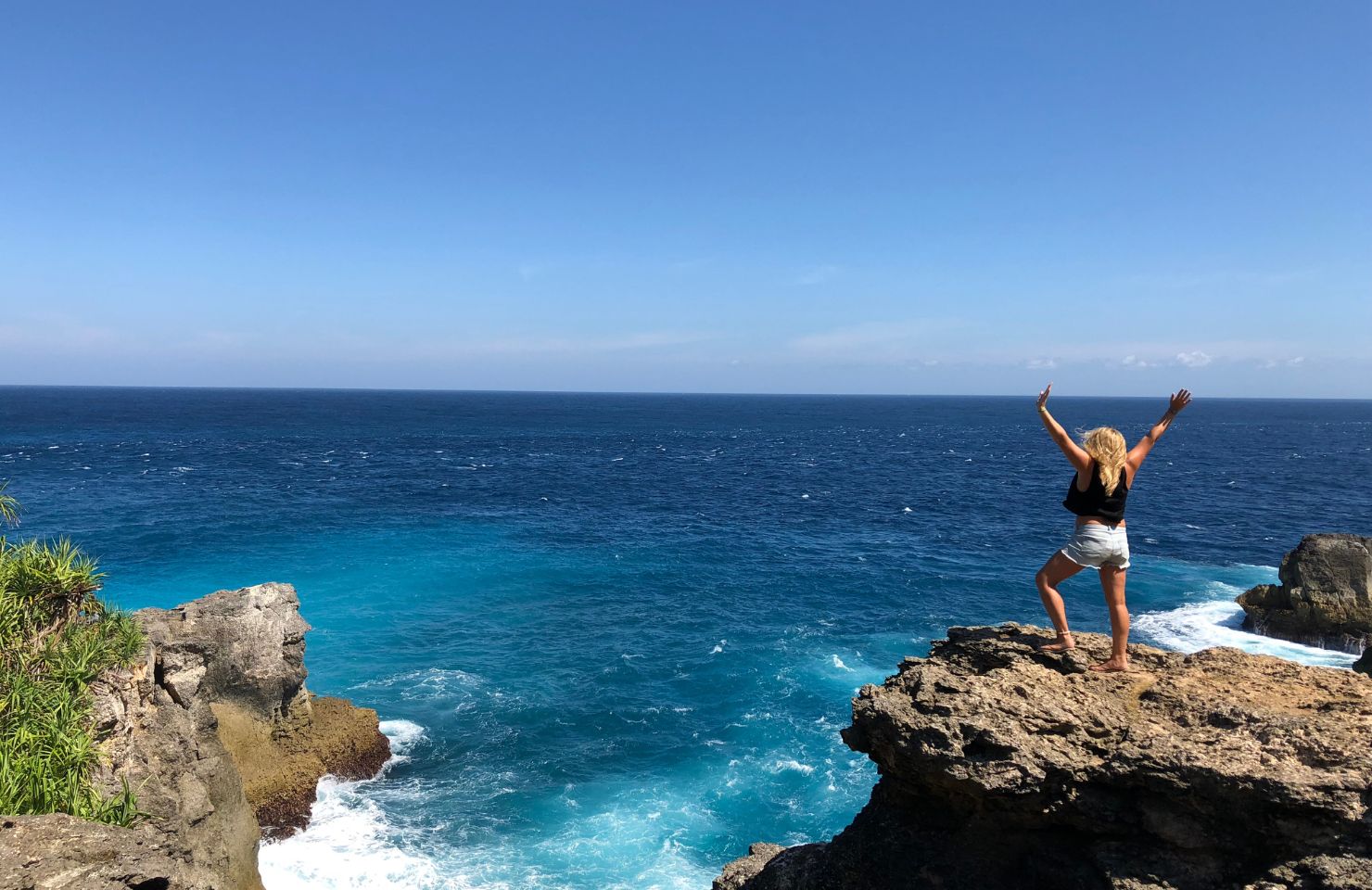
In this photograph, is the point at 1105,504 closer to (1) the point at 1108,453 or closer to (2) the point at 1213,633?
(1) the point at 1108,453

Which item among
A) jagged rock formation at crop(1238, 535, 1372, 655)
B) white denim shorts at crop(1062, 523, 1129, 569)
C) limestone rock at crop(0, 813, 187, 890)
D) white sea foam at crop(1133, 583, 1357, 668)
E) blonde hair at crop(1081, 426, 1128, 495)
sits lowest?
white sea foam at crop(1133, 583, 1357, 668)

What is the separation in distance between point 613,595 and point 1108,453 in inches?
1384

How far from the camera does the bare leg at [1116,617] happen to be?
880 cm

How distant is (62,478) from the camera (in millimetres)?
71875

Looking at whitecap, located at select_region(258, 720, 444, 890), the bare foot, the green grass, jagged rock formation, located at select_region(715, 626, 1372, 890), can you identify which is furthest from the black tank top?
whitecap, located at select_region(258, 720, 444, 890)

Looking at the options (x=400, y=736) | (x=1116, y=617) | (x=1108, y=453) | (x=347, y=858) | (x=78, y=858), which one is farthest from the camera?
(x=400, y=736)

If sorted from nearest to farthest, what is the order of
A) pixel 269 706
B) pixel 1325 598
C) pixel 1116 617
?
pixel 1116 617 < pixel 269 706 < pixel 1325 598

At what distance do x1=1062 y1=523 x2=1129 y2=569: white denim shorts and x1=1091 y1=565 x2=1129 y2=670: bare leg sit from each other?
118 mm

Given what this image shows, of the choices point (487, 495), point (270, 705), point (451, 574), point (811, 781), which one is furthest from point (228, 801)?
point (487, 495)

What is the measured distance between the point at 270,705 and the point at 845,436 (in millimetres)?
131386

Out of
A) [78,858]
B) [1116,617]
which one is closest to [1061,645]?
[1116,617]

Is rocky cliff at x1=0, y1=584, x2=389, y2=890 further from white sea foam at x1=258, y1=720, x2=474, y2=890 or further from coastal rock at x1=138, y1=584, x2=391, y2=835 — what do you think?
white sea foam at x1=258, y1=720, x2=474, y2=890

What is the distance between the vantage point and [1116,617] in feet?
28.9

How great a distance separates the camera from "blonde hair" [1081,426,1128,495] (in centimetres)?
884
